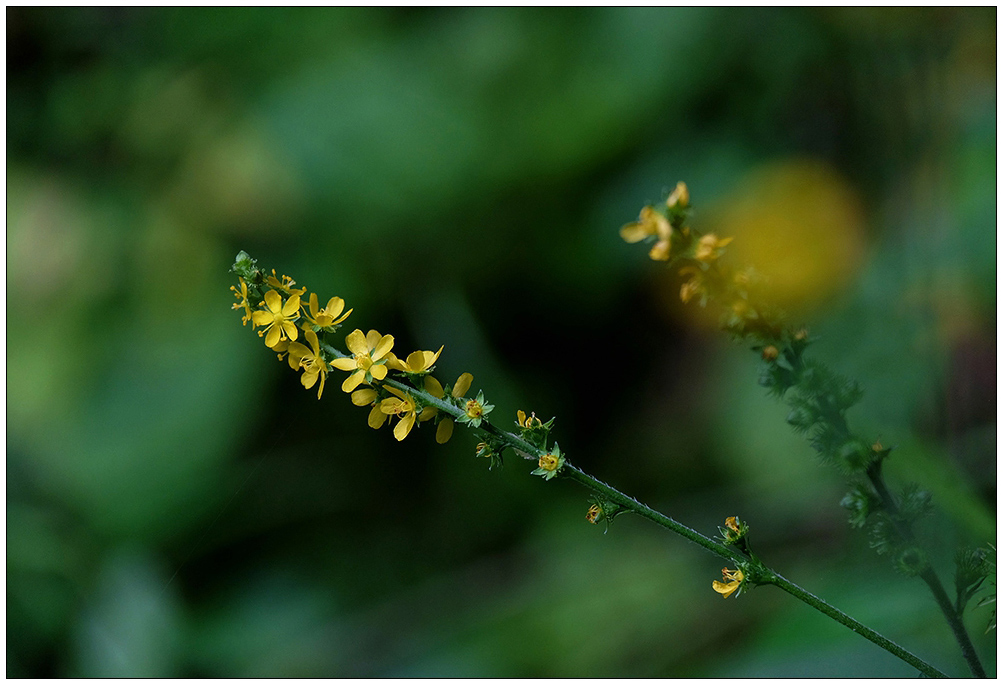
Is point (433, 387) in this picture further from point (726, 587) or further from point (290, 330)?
point (726, 587)

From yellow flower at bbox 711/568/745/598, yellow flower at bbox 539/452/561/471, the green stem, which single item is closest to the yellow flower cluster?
yellow flower at bbox 539/452/561/471

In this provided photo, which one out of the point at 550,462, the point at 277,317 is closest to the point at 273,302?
the point at 277,317

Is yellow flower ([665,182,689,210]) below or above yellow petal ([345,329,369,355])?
above

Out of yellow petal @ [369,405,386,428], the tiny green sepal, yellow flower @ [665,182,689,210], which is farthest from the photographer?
yellow petal @ [369,405,386,428]

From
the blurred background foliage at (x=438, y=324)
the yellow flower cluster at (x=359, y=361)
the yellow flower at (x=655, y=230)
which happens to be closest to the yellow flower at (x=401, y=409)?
the yellow flower cluster at (x=359, y=361)

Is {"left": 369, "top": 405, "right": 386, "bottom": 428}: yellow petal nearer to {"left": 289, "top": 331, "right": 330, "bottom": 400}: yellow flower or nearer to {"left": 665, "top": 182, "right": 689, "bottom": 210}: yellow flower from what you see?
{"left": 289, "top": 331, "right": 330, "bottom": 400}: yellow flower
